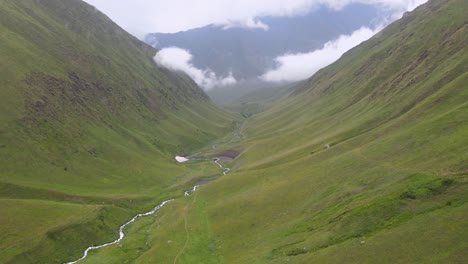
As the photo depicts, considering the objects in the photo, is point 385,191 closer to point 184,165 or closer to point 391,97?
point 391,97

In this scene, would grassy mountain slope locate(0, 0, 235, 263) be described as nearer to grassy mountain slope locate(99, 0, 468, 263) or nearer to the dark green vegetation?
the dark green vegetation

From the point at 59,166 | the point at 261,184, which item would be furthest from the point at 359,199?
the point at 59,166

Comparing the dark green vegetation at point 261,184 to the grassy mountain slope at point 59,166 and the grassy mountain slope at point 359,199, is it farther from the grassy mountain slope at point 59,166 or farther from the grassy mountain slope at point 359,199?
the grassy mountain slope at point 59,166

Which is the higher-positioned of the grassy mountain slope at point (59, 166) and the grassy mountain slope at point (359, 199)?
the grassy mountain slope at point (59, 166)

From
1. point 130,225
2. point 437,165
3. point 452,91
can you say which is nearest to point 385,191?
point 437,165

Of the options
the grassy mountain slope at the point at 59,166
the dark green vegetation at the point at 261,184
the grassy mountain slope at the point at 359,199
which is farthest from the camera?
the grassy mountain slope at the point at 59,166

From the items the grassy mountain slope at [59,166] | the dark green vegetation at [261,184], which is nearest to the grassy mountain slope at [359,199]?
the dark green vegetation at [261,184]

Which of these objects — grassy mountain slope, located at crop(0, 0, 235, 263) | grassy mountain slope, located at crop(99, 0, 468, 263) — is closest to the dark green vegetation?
grassy mountain slope, located at crop(99, 0, 468, 263)
